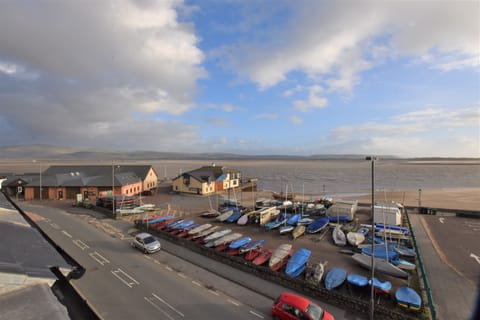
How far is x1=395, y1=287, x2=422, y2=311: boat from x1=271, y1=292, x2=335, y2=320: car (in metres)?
4.00

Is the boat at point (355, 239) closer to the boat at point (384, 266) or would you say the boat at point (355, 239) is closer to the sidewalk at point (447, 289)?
the boat at point (384, 266)

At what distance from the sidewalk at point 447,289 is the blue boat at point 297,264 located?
6779 mm

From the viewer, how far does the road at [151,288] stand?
436 inches

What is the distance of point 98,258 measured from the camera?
16594 mm

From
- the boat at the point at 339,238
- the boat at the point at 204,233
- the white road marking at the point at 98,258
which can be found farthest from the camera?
the boat at the point at 204,233

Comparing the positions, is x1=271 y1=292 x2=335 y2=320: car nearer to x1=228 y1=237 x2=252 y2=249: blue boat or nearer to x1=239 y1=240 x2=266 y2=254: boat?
x1=239 y1=240 x2=266 y2=254: boat

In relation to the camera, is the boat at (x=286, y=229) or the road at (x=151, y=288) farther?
the boat at (x=286, y=229)

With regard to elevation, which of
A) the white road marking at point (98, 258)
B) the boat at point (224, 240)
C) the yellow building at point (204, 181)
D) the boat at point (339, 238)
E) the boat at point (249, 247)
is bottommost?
the boat at point (339, 238)

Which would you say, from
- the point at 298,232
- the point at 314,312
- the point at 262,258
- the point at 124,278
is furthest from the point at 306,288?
the point at 124,278

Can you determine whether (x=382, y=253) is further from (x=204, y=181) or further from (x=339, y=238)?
(x=204, y=181)

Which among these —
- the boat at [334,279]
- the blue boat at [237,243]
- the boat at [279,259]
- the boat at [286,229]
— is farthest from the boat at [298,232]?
the boat at [334,279]

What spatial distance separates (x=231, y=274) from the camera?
49.5 feet

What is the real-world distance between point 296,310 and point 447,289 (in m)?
10.4

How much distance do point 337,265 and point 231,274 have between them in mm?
7645
